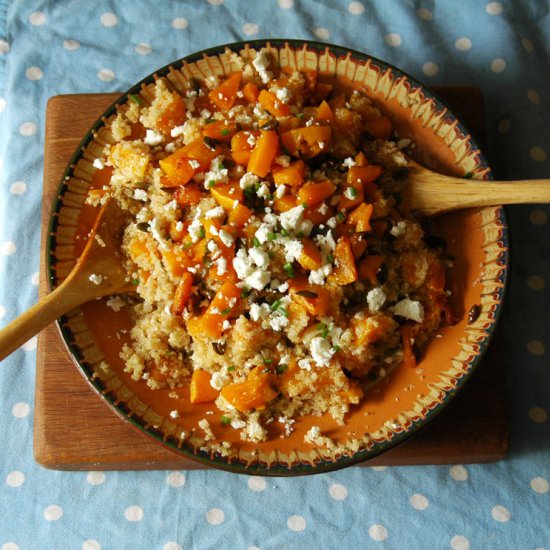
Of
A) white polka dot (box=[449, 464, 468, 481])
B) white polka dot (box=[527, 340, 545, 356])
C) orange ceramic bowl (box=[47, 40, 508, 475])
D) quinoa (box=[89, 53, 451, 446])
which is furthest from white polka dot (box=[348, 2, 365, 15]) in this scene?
white polka dot (box=[449, 464, 468, 481])

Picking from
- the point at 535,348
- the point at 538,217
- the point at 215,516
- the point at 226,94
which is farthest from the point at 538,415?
the point at 226,94

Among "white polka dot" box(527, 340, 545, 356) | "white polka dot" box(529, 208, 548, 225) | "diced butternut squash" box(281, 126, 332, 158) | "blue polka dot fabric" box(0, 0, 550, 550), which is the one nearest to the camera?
"diced butternut squash" box(281, 126, 332, 158)

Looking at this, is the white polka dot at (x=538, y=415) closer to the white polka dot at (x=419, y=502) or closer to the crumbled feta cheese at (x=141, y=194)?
the white polka dot at (x=419, y=502)

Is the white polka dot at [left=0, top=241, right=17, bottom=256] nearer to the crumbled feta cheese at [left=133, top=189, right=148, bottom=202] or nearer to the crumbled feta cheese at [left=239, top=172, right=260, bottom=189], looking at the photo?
the crumbled feta cheese at [left=133, top=189, right=148, bottom=202]

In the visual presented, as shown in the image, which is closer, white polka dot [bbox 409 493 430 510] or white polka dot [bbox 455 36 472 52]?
white polka dot [bbox 409 493 430 510]

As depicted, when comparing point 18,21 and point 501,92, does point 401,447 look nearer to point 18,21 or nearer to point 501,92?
point 501,92

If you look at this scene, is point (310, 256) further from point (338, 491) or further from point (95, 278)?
point (338, 491)

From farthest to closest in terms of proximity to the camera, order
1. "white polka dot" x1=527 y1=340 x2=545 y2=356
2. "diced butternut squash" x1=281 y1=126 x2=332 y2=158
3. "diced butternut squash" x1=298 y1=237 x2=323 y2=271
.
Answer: "white polka dot" x1=527 y1=340 x2=545 y2=356 → "diced butternut squash" x1=281 y1=126 x2=332 y2=158 → "diced butternut squash" x1=298 y1=237 x2=323 y2=271

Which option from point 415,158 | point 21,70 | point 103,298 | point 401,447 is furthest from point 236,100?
point 401,447
